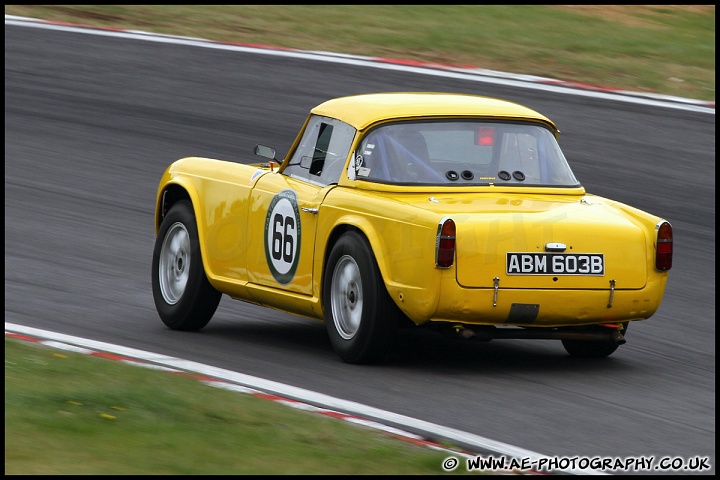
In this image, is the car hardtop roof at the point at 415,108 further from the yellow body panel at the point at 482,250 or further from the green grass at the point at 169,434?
the green grass at the point at 169,434

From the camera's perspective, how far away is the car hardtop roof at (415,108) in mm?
8953

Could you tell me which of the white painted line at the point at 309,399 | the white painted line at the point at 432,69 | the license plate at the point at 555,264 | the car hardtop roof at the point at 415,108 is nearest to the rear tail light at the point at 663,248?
the license plate at the point at 555,264

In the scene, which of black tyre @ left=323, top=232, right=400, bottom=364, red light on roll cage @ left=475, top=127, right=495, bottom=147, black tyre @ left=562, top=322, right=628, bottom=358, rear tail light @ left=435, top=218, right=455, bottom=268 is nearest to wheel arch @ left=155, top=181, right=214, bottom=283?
black tyre @ left=323, top=232, right=400, bottom=364

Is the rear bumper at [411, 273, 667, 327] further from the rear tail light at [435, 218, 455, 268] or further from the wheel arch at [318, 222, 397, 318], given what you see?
the wheel arch at [318, 222, 397, 318]

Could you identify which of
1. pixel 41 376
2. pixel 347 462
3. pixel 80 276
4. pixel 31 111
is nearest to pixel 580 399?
pixel 347 462

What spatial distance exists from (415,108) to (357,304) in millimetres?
1460

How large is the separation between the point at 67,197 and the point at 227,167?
514cm

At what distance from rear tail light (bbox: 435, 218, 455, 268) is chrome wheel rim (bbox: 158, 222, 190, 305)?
2.71 m

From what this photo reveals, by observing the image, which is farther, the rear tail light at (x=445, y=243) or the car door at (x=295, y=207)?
the car door at (x=295, y=207)

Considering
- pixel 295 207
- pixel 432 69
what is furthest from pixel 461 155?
pixel 432 69

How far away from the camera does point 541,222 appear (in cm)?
805

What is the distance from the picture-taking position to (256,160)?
52.9 feet

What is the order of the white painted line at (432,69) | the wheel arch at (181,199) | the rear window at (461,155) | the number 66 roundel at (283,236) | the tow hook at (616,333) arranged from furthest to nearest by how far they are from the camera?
the white painted line at (432,69) < the wheel arch at (181,199) < the number 66 roundel at (283,236) < the rear window at (461,155) < the tow hook at (616,333)

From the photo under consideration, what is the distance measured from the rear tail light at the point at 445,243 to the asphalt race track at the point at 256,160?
2.32ft
